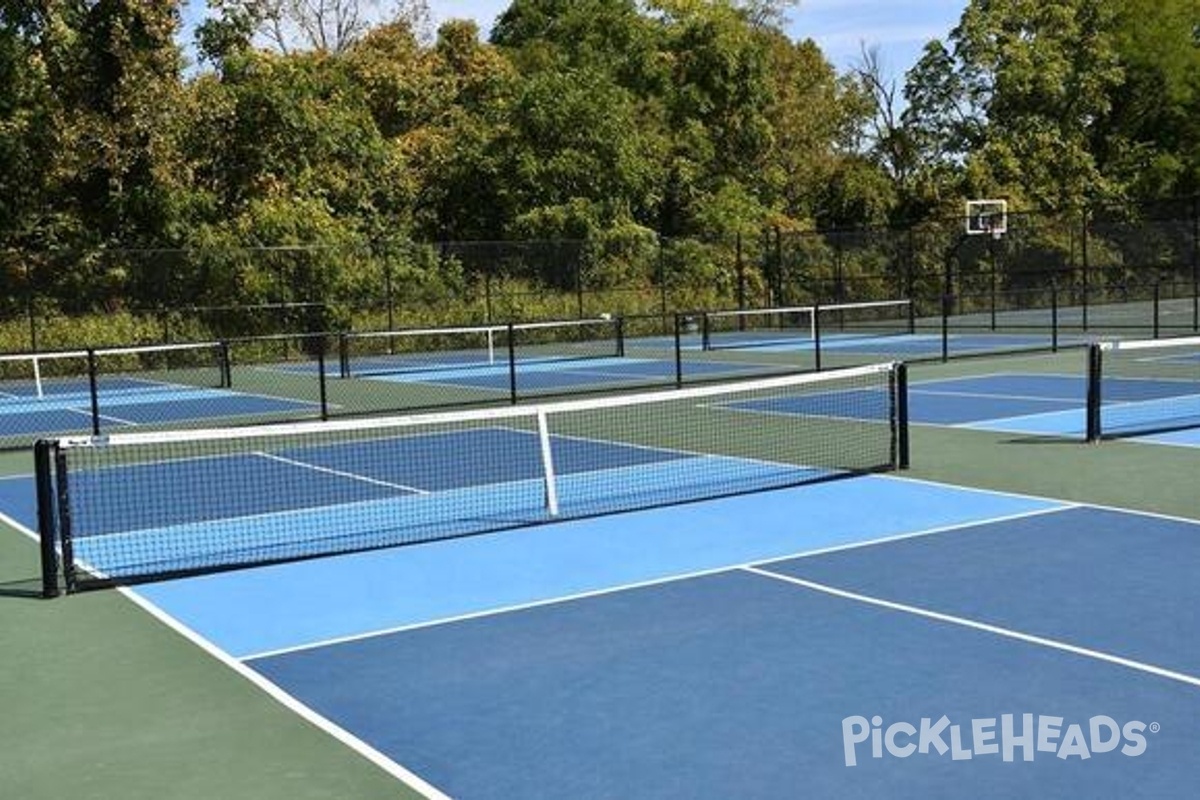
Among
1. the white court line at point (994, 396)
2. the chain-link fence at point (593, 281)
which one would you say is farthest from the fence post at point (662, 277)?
the white court line at point (994, 396)

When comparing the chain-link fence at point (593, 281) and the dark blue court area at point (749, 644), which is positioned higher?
the chain-link fence at point (593, 281)

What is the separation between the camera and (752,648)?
6.82 meters

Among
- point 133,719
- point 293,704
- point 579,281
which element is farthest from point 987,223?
point 133,719

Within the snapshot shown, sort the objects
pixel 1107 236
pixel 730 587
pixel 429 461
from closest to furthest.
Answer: pixel 730 587
pixel 429 461
pixel 1107 236

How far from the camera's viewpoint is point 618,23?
54375 millimetres

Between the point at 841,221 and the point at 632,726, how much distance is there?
47663mm

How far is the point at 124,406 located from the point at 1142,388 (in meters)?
15.6

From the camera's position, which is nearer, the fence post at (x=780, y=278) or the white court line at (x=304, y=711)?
the white court line at (x=304, y=711)

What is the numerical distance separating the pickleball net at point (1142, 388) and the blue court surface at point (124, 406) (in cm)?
1138

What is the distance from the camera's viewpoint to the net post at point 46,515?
8.41 m

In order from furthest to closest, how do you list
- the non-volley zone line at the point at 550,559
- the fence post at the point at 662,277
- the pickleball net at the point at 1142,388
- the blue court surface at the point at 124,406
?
the fence post at the point at 662,277
the blue court surface at the point at 124,406
the pickleball net at the point at 1142,388
the non-volley zone line at the point at 550,559

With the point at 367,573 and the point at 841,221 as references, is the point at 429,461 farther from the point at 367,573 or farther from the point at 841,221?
the point at 841,221

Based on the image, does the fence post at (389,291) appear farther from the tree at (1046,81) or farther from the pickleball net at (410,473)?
the tree at (1046,81)

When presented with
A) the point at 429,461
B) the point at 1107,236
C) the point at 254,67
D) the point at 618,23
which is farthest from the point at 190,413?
the point at 618,23
